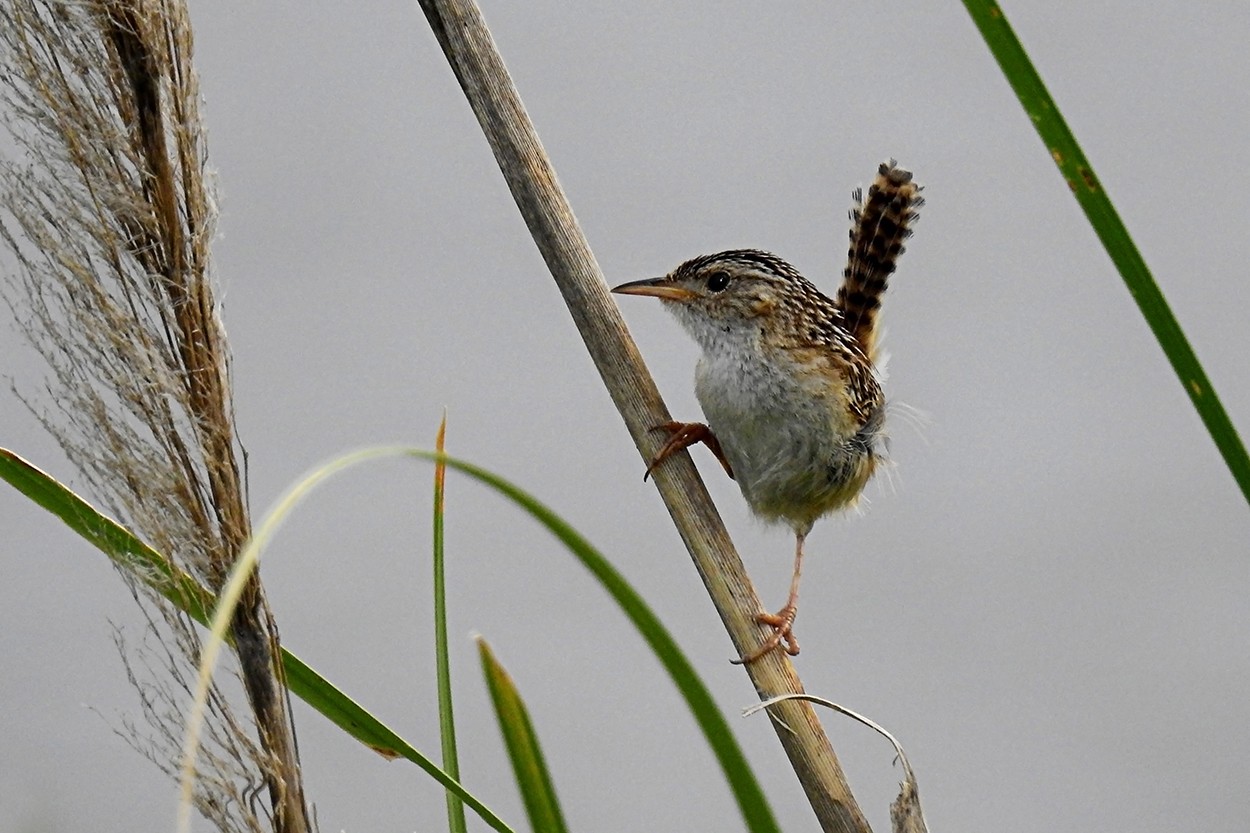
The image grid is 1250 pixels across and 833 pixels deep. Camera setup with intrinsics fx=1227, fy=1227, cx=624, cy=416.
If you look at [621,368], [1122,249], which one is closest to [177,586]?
[621,368]

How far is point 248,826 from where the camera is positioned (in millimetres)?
811

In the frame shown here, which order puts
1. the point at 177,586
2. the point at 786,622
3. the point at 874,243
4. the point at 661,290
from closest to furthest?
the point at 177,586 < the point at 786,622 < the point at 661,290 < the point at 874,243

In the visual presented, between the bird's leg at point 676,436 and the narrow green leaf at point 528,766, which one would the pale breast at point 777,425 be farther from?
the narrow green leaf at point 528,766

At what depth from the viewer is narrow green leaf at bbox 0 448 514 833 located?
2.82ft

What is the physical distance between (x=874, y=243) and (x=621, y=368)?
912mm

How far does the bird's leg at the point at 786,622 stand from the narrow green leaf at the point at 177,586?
0.94ft

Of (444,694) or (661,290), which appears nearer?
(444,694)

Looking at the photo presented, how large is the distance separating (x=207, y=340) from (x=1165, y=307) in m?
0.60

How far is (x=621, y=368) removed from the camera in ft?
3.74

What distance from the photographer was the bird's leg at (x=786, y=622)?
1.08 m

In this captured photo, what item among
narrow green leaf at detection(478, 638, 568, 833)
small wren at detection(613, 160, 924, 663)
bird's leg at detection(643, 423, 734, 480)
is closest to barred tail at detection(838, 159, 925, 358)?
small wren at detection(613, 160, 924, 663)

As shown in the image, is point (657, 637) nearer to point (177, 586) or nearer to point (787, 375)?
point (177, 586)

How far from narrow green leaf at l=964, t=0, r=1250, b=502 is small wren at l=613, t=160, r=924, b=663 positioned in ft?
3.10

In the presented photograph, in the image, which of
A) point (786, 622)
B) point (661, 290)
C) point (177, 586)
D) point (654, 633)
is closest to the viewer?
point (654, 633)
